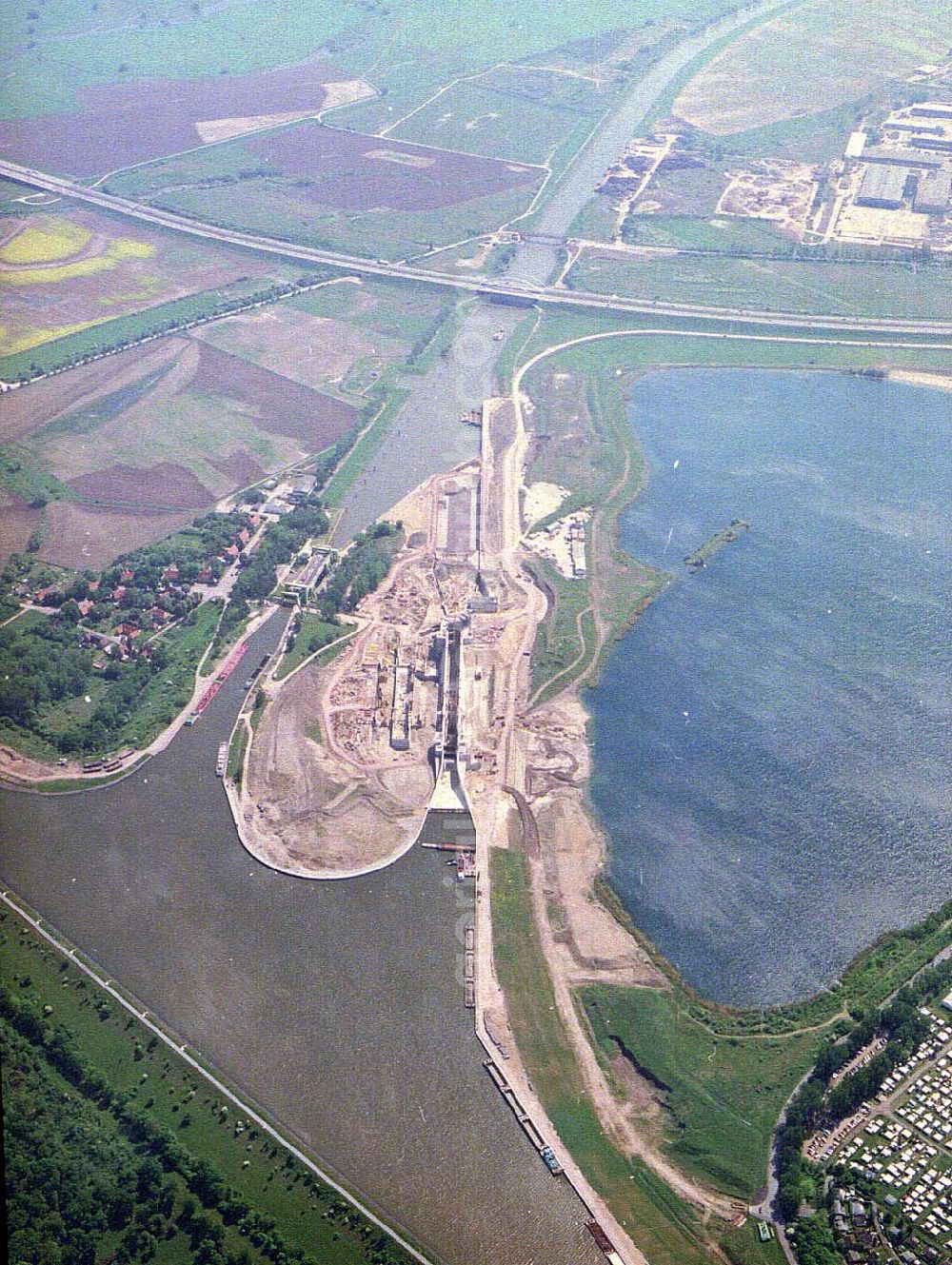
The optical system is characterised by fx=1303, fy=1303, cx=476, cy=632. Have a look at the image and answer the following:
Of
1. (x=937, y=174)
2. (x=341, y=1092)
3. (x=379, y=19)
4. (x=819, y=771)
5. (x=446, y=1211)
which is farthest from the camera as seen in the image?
(x=379, y=19)

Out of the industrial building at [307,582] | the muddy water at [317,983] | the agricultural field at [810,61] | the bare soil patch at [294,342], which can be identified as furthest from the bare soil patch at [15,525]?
the agricultural field at [810,61]

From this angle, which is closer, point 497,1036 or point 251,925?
point 497,1036

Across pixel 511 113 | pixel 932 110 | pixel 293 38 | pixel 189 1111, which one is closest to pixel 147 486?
pixel 189 1111

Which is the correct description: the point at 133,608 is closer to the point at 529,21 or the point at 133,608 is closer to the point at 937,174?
the point at 937,174

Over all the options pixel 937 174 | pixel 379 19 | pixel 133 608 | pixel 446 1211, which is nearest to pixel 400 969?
pixel 446 1211

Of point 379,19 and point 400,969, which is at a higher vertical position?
point 379,19

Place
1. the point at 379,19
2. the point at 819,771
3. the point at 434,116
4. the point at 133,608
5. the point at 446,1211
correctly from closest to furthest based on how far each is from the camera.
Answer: the point at 446,1211, the point at 819,771, the point at 133,608, the point at 434,116, the point at 379,19

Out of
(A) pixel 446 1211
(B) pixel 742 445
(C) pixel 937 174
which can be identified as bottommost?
(A) pixel 446 1211
